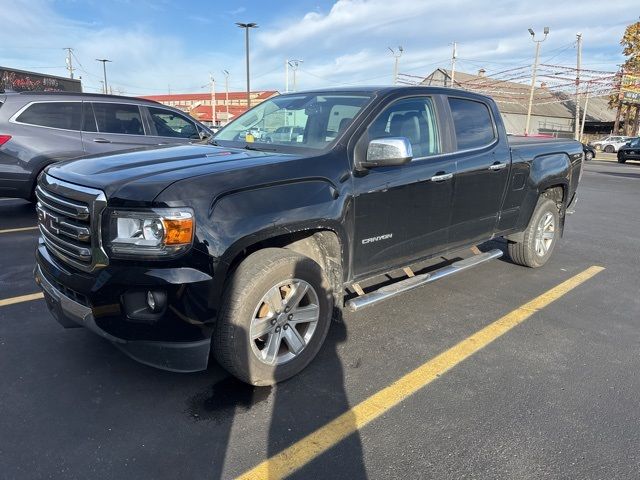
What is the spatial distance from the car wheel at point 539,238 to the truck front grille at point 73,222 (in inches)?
174

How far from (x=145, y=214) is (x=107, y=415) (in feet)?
3.81

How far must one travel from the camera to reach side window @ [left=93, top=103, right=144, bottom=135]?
7.61 m

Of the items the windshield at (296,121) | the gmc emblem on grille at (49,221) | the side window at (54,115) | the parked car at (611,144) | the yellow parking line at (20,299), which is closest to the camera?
the gmc emblem on grille at (49,221)

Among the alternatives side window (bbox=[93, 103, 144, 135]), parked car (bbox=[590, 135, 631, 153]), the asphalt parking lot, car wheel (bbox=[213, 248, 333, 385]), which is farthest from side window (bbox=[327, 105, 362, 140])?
parked car (bbox=[590, 135, 631, 153])

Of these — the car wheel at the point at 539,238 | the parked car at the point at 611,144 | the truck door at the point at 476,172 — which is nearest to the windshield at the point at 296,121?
the truck door at the point at 476,172

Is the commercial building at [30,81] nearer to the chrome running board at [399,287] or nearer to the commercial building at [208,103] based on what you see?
the chrome running board at [399,287]

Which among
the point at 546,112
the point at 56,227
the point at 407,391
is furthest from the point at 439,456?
the point at 546,112

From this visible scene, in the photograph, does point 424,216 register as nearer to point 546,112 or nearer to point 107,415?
point 107,415

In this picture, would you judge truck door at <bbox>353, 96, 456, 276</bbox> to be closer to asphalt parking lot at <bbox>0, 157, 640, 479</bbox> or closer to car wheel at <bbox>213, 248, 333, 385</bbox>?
car wheel at <bbox>213, 248, 333, 385</bbox>

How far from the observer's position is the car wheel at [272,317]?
2.69m

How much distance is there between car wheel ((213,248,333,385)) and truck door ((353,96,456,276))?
50 centimetres

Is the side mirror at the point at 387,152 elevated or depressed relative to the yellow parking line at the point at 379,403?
elevated

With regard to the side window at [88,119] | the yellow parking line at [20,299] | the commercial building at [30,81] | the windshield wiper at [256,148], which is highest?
the commercial building at [30,81]

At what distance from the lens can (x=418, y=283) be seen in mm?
3799
